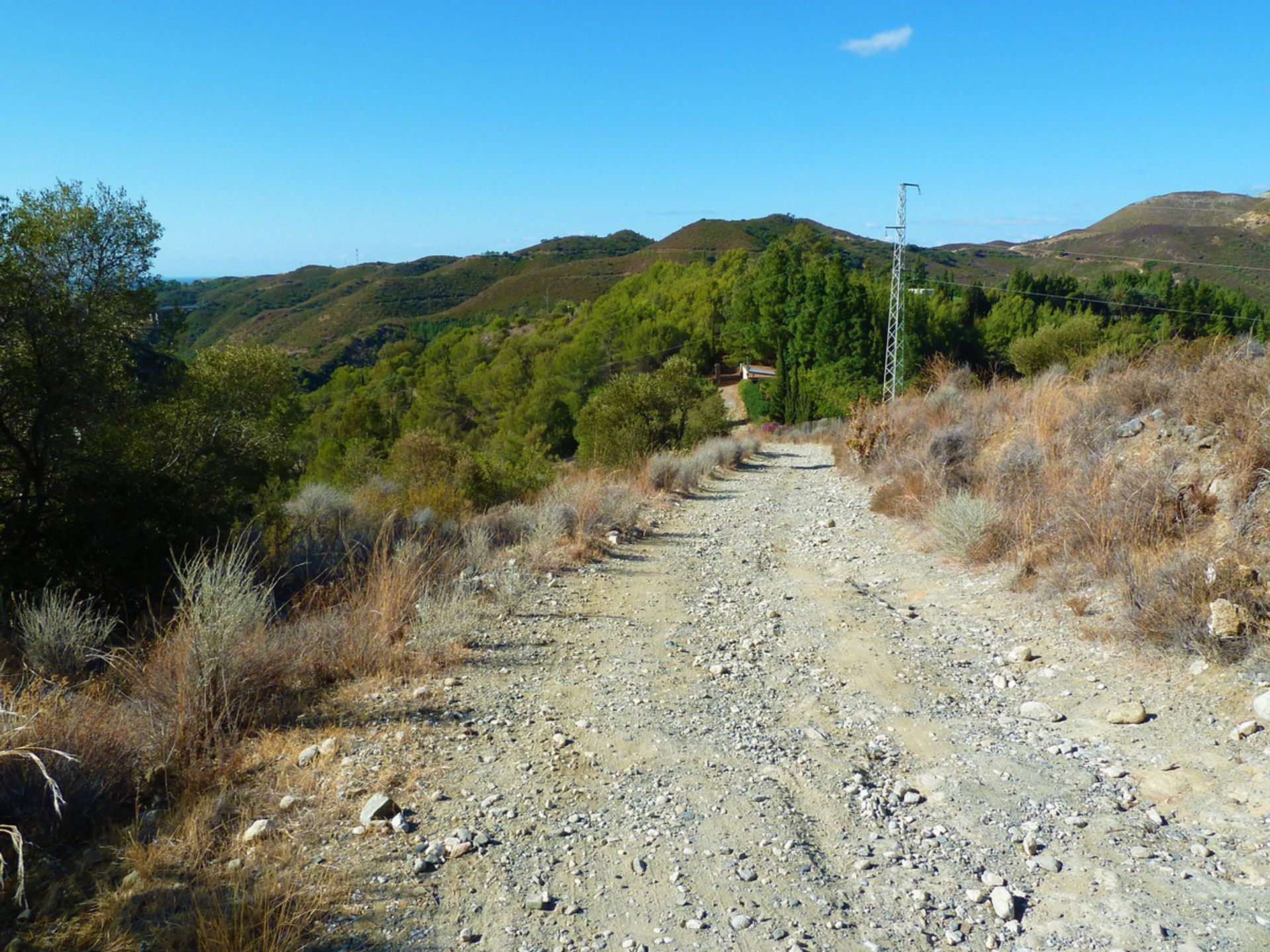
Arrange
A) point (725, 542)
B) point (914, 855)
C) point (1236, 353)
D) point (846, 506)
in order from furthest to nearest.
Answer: point (846, 506)
point (725, 542)
point (1236, 353)
point (914, 855)

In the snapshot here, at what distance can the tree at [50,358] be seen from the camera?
6.63 m

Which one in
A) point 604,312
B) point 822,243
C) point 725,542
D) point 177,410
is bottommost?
point 725,542

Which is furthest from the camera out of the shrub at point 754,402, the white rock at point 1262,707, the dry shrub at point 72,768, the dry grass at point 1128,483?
the shrub at point 754,402

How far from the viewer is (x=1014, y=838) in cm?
303

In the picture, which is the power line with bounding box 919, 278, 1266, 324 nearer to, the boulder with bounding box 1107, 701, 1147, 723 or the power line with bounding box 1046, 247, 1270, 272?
the power line with bounding box 1046, 247, 1270, 272

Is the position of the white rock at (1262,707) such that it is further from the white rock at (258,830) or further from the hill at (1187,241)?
the hill at (1187,241)

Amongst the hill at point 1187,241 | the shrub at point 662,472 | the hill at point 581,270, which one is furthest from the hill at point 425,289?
the shrub at point 662,472

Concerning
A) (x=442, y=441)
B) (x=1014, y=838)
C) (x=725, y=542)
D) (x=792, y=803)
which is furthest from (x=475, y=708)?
→ (x=442, y=441)

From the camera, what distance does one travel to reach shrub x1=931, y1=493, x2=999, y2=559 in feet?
22.1

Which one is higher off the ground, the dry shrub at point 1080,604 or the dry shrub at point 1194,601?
the dry shrub at point 1194,601

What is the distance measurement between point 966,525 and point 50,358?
26.8 feet

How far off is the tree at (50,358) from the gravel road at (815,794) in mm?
4661

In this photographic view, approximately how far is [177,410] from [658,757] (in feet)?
28.1

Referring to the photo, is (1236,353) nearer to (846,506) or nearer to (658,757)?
(846,506)
